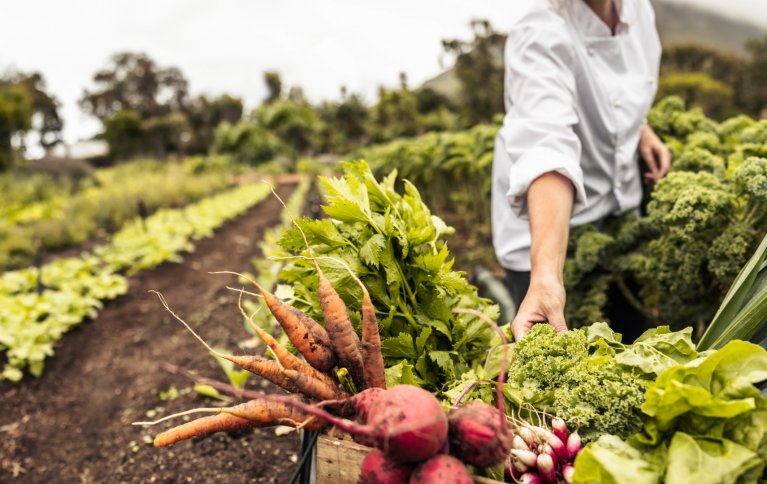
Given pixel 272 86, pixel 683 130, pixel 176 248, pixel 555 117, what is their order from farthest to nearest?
pixel 272 86 → pixel 176 248 → pixel 683 130 → pixel 555 117

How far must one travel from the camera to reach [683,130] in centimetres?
330

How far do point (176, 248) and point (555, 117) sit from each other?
610 cm

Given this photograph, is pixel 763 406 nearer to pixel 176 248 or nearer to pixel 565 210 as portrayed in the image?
pixel 565 210

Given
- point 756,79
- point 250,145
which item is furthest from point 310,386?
point 250,145

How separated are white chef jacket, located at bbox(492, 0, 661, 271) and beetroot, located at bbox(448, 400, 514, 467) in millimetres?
1011

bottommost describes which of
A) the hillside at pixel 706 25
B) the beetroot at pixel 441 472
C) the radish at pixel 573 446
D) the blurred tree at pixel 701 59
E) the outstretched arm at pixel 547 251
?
the radish at pixel 573 446

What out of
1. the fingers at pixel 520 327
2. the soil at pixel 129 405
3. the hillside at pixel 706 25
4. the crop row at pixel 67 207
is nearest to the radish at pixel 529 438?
the fingers at pixel 520 327

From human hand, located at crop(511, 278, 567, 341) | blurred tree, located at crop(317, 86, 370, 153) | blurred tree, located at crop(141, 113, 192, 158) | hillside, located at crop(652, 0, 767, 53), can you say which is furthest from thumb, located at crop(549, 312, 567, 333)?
hillside, located at crop(652, 0, 767, 53)

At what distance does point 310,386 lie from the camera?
4.08ft

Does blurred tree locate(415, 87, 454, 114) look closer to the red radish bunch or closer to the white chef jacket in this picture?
the white chef jacket

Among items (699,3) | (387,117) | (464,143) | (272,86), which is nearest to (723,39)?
(699,3)

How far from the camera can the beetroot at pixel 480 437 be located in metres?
1.01

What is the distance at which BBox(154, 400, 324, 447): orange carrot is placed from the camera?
1252 millimetres

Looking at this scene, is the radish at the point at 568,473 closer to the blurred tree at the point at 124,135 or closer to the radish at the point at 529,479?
the radish at the point at 529,479
